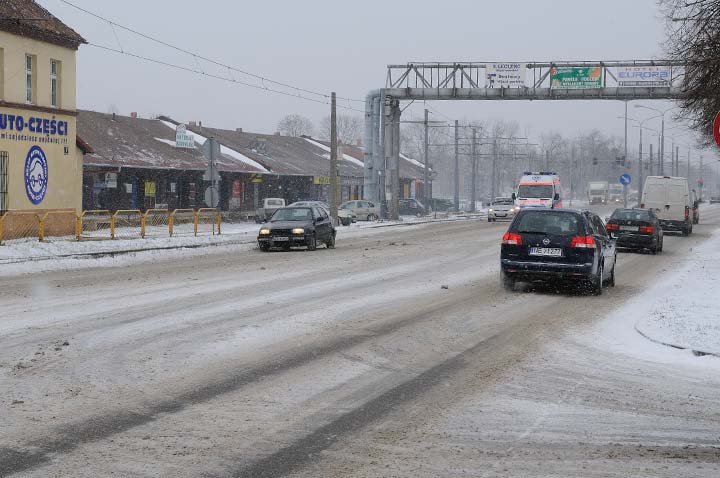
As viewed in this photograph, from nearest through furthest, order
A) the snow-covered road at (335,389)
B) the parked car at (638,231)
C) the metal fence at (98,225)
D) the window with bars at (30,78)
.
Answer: the snow-covered road at (335,389) → the metal fence at (98,225) → the parked car at (638,231) → the window with bars at (30,78)

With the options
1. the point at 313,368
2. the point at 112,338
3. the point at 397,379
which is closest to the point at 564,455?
the point at 397,379

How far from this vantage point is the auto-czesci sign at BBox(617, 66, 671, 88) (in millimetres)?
52812

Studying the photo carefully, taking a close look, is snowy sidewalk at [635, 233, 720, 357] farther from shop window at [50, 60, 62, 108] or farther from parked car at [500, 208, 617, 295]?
shop window at [50, 60, 62, 108]

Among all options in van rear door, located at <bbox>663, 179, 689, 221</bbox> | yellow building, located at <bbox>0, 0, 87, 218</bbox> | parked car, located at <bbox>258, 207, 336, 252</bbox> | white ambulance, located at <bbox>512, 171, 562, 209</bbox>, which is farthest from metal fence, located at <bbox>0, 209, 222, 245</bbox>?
van rear door, located at <bbox>663, 179, 689, 221</bbox>

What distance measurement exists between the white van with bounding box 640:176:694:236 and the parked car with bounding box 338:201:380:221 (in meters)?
18.9

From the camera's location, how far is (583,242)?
1636 centimetres

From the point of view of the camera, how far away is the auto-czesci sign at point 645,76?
52.8 m

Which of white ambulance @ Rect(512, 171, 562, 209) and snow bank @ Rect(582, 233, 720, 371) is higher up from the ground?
white ambulance @ Rect(512, 171, 562, 209)

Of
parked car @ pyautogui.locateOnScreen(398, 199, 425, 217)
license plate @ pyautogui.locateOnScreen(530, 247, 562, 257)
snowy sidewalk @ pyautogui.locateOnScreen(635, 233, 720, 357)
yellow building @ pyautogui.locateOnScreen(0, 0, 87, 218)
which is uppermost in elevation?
yellow building @ pyautogui.locateOnScreen(0, 0, 87, 218)

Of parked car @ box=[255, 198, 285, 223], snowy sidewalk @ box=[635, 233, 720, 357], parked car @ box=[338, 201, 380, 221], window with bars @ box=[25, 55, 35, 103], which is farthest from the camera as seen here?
parked car @ box=[338, 201, 380, 221]

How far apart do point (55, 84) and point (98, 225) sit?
5001mm

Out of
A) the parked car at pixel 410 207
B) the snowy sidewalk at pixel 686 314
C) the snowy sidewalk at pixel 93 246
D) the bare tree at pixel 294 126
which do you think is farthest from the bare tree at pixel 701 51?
the bare tree at pixel 294 126

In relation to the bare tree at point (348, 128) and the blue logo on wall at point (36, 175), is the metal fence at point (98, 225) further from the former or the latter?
the bare tree at point (348, 128)

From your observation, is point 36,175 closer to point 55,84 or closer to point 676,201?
point 55,84
